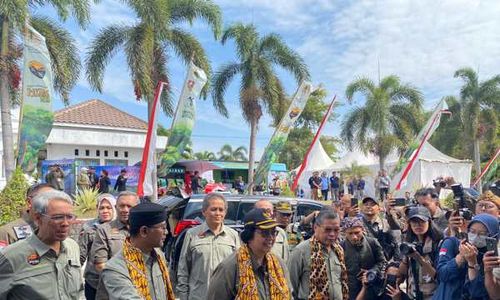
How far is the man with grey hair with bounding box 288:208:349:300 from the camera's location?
13.4 ft

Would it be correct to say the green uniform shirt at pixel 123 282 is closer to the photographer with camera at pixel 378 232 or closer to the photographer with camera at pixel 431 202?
the photographer with camera at pixel 378 232

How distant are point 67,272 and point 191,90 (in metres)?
11.2

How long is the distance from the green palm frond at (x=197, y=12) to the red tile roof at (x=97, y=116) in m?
11.4

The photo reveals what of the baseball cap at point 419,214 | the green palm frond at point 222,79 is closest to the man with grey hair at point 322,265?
the baseball cap at point 419,214

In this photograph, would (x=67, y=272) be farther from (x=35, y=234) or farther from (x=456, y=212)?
(x=456, y=212)

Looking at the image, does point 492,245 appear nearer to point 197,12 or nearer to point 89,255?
point 89,255

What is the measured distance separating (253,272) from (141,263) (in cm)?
74

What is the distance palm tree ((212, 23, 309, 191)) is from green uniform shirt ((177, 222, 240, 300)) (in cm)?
1808

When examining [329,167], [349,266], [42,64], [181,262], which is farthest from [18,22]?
[329,167]

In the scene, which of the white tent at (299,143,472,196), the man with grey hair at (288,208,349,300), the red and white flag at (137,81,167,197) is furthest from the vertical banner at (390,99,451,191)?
the man with grey hair at (288,208,349,300)

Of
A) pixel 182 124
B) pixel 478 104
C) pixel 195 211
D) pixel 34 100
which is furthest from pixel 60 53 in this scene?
pixel 478 104

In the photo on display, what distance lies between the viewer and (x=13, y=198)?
11.6 metres

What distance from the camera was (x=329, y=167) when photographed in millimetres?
32719

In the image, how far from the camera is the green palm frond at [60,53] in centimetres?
1655
